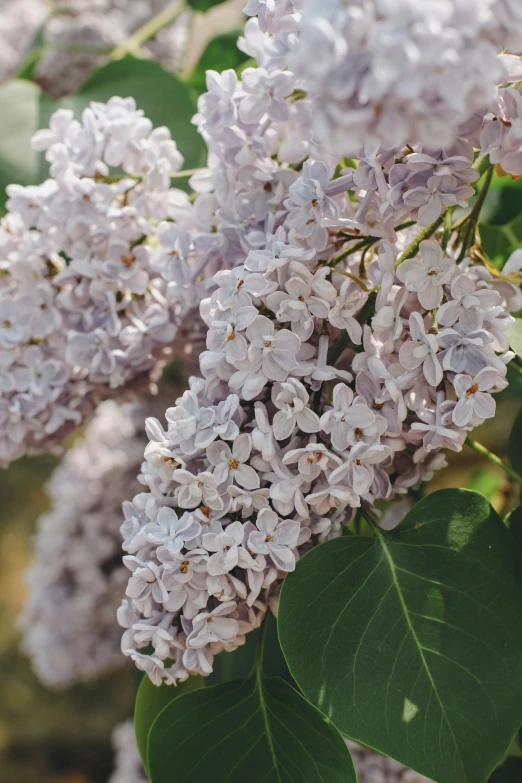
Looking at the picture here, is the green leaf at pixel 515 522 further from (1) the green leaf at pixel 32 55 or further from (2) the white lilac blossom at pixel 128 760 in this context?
(1) the green leaf at pixel 32 55

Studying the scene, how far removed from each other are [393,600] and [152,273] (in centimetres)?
22

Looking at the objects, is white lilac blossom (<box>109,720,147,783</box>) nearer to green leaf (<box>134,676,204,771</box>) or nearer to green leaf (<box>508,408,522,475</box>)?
green leaf (<box>134,676,204,771</box>)

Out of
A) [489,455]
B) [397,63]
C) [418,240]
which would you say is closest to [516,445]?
[489,455]

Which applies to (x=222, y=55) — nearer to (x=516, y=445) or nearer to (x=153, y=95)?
(x=153, y=95)

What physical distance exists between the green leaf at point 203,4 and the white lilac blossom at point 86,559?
0.35 meters

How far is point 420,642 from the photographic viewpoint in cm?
33

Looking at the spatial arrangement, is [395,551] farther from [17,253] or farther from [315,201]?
[17,253]

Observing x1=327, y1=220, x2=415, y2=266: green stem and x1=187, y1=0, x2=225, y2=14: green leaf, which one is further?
x1=187, y1=0, x2=225, y2=14: green leaf

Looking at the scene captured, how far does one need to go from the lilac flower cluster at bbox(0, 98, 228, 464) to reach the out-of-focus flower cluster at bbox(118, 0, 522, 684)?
10 cm

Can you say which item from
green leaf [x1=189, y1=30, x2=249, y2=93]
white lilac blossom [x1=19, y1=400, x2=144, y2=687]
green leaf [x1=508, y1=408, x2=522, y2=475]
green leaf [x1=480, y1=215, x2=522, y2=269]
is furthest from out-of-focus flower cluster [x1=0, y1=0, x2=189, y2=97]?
green leaf [x1=508, y1=408, x2=522, y2=475]

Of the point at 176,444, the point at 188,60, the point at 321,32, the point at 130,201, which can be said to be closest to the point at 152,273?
the point at 130,201

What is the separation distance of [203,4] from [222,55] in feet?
0.18

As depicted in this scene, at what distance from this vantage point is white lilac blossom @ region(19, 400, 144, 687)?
72 centimetres

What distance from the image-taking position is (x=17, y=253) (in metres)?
0.44
